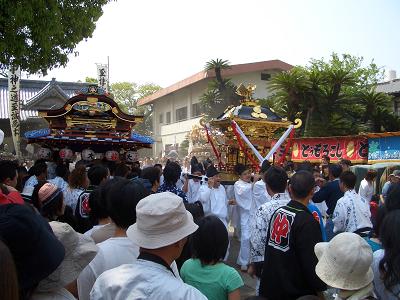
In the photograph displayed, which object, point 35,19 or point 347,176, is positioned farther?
point 35,19

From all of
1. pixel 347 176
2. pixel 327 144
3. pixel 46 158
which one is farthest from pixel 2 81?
pixel 347 176

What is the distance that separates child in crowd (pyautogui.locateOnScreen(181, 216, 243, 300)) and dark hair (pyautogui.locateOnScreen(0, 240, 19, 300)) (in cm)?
154

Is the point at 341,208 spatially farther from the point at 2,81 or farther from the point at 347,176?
the point at 2,81

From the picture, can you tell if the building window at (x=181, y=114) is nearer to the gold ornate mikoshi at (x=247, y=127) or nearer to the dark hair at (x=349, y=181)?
the gold ornate mikoshi at (x=247, y=127)

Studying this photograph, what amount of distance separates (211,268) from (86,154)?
28.1 feet

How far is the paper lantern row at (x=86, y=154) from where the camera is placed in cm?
1039

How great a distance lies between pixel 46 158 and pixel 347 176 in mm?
7720

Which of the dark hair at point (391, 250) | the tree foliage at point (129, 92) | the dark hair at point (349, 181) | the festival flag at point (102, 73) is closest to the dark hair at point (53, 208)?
the dark hair at point (391, 250)

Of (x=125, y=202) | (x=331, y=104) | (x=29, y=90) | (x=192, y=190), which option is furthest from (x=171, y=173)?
(x=29, y=90)

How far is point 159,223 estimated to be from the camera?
189 centimetres

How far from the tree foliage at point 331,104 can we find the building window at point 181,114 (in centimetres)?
1164

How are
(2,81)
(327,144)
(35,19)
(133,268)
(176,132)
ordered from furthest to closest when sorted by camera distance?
1. (176,132)
2. (2,81)
3. (327,144)
4. (35,19)
5. (133,268)

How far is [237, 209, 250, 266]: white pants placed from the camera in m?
7.27

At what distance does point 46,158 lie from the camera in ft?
34.5
